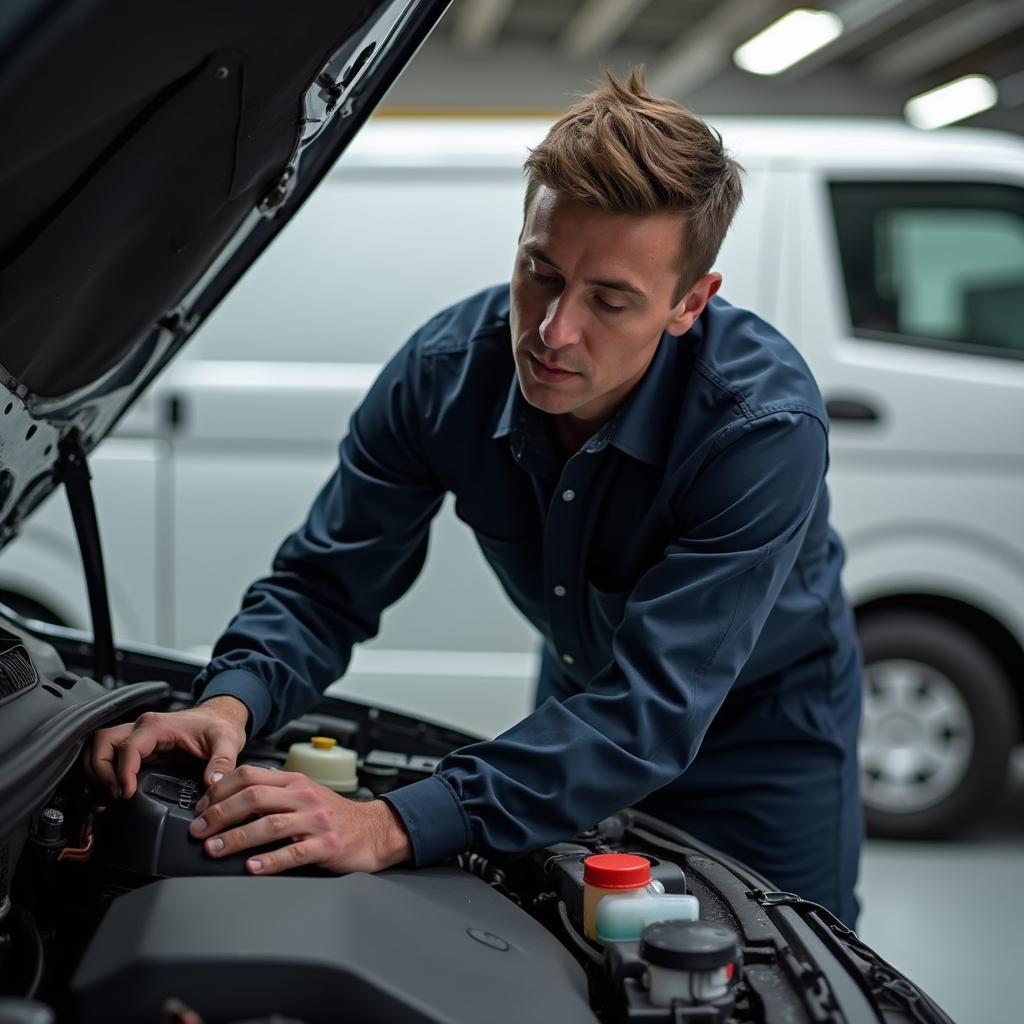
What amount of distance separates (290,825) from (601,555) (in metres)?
0.55

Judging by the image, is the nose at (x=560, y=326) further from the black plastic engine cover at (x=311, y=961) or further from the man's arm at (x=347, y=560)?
the black plastic engine cover at (x=311, y=961)

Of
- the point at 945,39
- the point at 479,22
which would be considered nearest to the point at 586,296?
the point at 479,22

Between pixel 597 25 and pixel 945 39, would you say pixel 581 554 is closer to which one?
pixel 597 25

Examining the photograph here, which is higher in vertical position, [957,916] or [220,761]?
[220,761]

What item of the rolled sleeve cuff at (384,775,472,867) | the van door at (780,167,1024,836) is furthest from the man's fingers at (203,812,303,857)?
the van door at (780,167,1024,836)

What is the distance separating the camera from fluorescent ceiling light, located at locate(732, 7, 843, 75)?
234 inches

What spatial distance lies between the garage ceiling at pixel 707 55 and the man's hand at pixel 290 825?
219 inches

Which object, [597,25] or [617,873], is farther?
[597,25]

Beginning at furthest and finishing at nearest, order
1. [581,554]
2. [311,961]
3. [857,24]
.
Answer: [857,24] < [581,554] < [311,961]

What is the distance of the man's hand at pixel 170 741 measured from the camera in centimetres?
114

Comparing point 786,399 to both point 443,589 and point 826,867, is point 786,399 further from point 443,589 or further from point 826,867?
point 443,589

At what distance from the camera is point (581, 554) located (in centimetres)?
146

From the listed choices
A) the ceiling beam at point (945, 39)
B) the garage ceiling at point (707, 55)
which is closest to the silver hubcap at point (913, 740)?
the garage ceiling at point (707, 55)

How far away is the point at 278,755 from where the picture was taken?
1.42m
